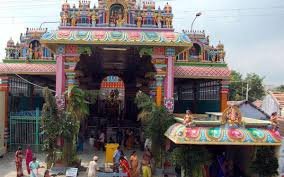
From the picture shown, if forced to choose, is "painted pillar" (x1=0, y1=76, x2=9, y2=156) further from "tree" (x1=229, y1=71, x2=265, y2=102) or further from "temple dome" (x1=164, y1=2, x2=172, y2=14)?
"tree" (x1=229, y1=71, x2=265, y2=102)

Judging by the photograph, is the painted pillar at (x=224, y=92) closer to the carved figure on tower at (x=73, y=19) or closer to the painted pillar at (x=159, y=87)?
the painted pillar at (x=159, y=87)

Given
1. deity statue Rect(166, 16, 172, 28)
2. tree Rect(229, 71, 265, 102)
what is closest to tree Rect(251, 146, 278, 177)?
deity statue Rect(166, 16, 172, 28)

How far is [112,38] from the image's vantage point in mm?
15891

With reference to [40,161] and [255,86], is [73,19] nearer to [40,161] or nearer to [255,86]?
[40,161]

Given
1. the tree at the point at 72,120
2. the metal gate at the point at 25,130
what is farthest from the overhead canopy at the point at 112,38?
the metal gate at the point at 25,130

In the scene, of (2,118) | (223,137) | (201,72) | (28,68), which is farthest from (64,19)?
(223,137)

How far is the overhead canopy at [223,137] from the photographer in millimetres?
11367

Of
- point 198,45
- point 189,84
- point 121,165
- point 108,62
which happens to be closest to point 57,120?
point 121,165

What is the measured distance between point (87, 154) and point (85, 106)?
11.8 ft

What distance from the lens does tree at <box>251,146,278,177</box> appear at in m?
11.8

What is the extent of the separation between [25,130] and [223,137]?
36.0ft

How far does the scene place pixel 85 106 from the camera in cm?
1543

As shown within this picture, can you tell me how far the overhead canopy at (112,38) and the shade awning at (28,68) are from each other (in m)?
5.58

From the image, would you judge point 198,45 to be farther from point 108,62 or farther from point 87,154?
point 87,154
